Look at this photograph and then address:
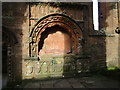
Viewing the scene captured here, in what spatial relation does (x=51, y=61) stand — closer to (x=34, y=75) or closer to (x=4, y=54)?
(x=34, y=75)

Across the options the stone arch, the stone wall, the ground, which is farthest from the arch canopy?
the ground

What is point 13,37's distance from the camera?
20.7 feet

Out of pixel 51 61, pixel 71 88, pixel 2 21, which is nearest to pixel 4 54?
pixel 2 21

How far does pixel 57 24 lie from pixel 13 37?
7.94 feet

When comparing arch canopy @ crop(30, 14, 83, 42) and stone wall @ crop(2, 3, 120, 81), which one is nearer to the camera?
stone wall @ crop(2, 3, 120, 81)

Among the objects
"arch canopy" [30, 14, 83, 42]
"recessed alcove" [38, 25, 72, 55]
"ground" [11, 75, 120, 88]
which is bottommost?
"ground" [11, 75, 120, 88]

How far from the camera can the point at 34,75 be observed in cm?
650

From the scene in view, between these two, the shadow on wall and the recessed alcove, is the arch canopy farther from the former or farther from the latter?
the shadow on wall

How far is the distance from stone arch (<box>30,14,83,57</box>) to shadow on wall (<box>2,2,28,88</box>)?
667mm

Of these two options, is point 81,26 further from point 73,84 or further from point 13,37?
point 13,37

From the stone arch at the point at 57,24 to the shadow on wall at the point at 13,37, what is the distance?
0.67 m

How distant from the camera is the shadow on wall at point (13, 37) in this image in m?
6.28

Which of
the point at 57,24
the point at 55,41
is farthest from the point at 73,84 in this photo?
the point at 57,24

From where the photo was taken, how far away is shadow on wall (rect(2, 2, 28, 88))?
6277mm
